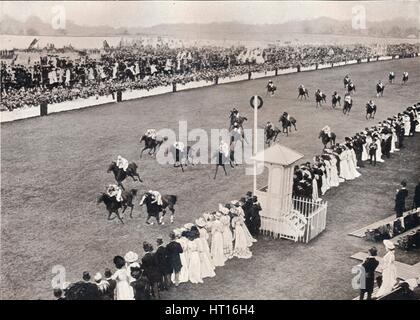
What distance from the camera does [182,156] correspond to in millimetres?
17266

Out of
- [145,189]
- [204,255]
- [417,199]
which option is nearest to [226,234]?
[204,255]

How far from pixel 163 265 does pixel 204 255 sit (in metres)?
1.08

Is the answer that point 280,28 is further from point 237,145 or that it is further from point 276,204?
point 276,204

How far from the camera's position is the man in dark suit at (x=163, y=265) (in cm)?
978

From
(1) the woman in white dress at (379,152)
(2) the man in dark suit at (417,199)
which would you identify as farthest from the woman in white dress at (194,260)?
(1) the woman in white dress at (379,152)

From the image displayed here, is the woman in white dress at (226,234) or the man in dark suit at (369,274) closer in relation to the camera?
the man in dark suit at (369,274)

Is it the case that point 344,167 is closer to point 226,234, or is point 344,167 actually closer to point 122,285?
point 226,234

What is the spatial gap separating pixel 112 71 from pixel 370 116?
1385cm

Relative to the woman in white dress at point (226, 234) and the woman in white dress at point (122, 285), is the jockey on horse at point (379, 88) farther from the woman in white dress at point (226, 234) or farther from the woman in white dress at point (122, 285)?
the woman in white dress at point (122, 285)

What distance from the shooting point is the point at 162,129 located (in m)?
22.3

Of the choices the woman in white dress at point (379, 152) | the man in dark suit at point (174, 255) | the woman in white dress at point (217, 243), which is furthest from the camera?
the woman in white dress at point (379, 152)

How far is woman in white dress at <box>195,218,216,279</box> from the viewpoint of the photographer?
417 inches

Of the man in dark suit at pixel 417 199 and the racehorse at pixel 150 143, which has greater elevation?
the racehorse at pixel 150 143

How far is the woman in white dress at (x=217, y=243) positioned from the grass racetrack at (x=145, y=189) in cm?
26
